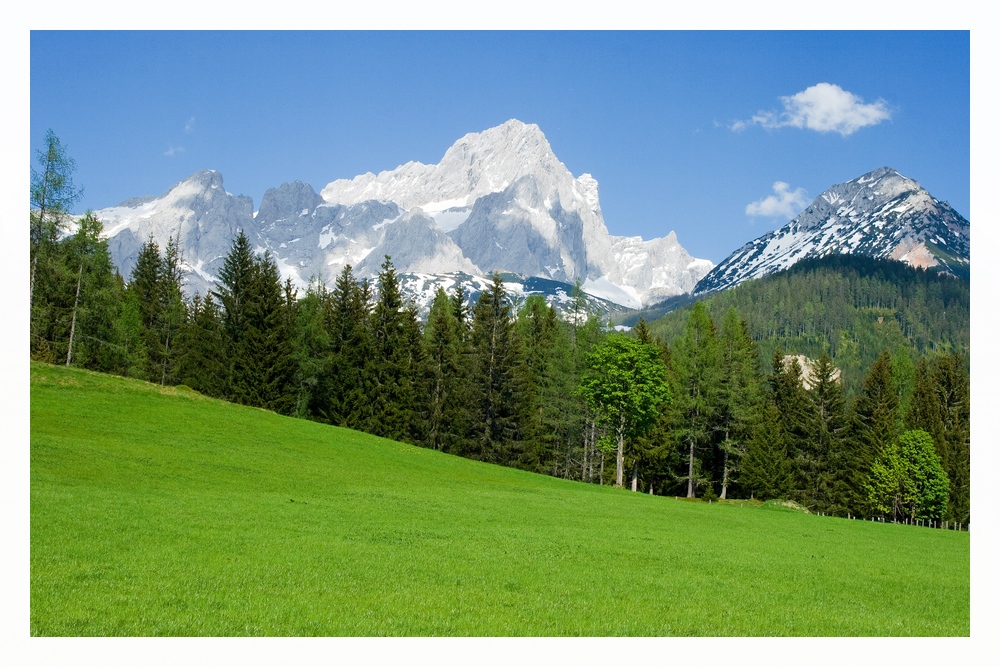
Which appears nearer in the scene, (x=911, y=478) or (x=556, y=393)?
(x=911, y=478)

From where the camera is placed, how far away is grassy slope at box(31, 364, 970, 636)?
13.8 metres

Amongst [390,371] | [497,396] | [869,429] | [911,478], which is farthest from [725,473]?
[390,371]

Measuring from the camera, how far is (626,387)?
6047cm

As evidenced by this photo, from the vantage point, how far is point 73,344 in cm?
5534

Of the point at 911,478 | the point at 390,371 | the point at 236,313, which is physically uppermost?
the point at 236,313

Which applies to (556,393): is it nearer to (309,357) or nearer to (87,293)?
(309,357)

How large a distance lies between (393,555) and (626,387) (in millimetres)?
42734

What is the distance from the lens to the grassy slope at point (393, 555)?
13.8 m

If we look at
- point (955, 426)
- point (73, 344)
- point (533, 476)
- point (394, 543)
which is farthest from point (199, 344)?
point (955, 426)

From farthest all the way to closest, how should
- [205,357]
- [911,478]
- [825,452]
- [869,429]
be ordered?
1. [869,429]
2. [825,452]
3. [911,478]
4. [205,357]

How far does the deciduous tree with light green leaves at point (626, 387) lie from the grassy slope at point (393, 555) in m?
18.2

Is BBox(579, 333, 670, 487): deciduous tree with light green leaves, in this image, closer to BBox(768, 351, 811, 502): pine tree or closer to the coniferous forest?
the coniferous forest

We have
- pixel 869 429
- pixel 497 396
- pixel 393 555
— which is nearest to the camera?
pixel 393 555
